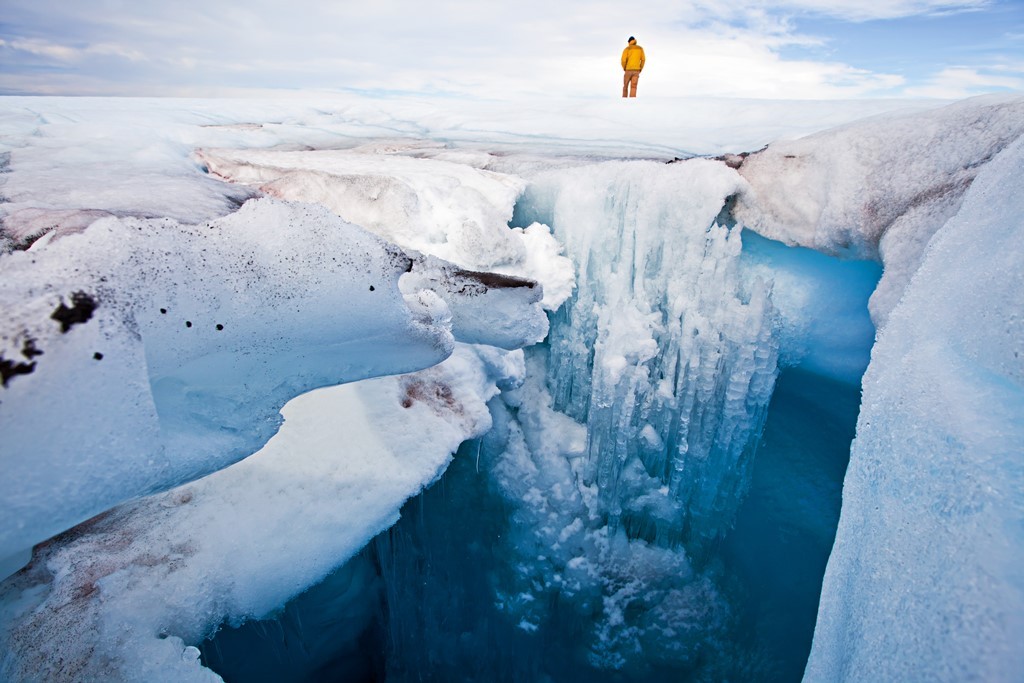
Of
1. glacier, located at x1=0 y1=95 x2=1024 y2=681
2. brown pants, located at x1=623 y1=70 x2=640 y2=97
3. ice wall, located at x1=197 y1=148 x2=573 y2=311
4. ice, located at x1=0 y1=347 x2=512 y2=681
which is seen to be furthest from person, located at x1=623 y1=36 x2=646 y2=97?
ice, located at x1=0 y1=347 x2=512 y2=681

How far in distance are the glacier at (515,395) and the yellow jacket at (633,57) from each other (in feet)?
4.93

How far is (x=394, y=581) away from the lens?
269cm

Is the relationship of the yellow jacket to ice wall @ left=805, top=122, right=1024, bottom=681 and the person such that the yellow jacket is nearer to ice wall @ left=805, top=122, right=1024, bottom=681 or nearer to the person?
the person

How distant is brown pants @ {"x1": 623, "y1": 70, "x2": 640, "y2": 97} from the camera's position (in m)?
6.59

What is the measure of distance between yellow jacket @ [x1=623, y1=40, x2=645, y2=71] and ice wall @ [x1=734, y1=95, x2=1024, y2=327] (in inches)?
142

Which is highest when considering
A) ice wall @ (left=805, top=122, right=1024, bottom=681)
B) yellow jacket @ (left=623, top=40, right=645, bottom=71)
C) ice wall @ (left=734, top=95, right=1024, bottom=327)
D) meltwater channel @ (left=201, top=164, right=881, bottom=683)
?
yellow jacket @ (left=623, top=40, right=645, bottom=71)

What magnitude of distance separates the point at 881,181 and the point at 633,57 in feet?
14.6

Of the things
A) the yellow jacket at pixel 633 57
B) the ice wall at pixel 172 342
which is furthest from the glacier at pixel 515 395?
the yellow jacket at pixel 633 57

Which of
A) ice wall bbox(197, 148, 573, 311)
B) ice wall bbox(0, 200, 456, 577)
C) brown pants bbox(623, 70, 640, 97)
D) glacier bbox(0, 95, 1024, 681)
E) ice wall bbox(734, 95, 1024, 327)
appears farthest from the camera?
brown pants bbox(623, 70, 640, 97)

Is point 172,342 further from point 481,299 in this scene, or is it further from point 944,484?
point 944,484

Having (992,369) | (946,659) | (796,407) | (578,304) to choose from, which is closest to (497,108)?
(578,304)

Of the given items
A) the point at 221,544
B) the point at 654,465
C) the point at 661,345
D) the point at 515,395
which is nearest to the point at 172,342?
the point at 221,544

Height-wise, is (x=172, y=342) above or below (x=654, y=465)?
above

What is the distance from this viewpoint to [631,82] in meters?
6.65
